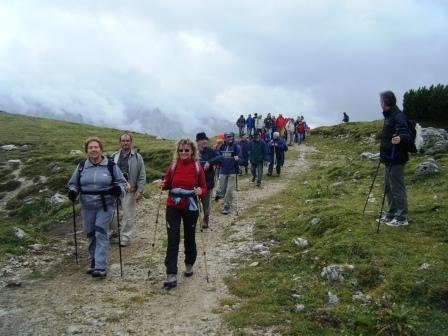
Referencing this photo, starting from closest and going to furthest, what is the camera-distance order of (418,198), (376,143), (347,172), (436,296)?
(436,296) < (418,198) < (347,172) < (376,143)

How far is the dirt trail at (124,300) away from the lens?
829cm

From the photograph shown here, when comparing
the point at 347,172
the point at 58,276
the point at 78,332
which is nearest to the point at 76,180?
the point at 58,276

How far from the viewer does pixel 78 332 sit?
805 cm

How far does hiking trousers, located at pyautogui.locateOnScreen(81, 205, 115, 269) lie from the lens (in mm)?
10961

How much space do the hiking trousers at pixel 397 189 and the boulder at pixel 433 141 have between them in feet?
45.0

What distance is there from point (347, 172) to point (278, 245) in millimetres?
12291

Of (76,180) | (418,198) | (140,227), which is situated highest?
(76,180)

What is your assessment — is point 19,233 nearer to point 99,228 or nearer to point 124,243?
point 124,243

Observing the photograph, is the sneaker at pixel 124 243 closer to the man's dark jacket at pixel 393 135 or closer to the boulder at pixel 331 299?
the boulder at pixel 331 299

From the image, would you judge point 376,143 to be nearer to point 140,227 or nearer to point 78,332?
point 140,227

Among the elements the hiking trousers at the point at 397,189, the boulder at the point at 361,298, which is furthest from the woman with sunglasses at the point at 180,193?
the hiking trousers at the point at 397,189

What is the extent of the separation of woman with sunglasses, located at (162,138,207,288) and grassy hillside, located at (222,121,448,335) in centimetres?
146

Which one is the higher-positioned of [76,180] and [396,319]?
[76,180]

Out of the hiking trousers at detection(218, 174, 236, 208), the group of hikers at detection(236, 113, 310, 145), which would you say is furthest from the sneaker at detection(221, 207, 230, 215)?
the group of hikers at detection(236, 113, 310, 145)
